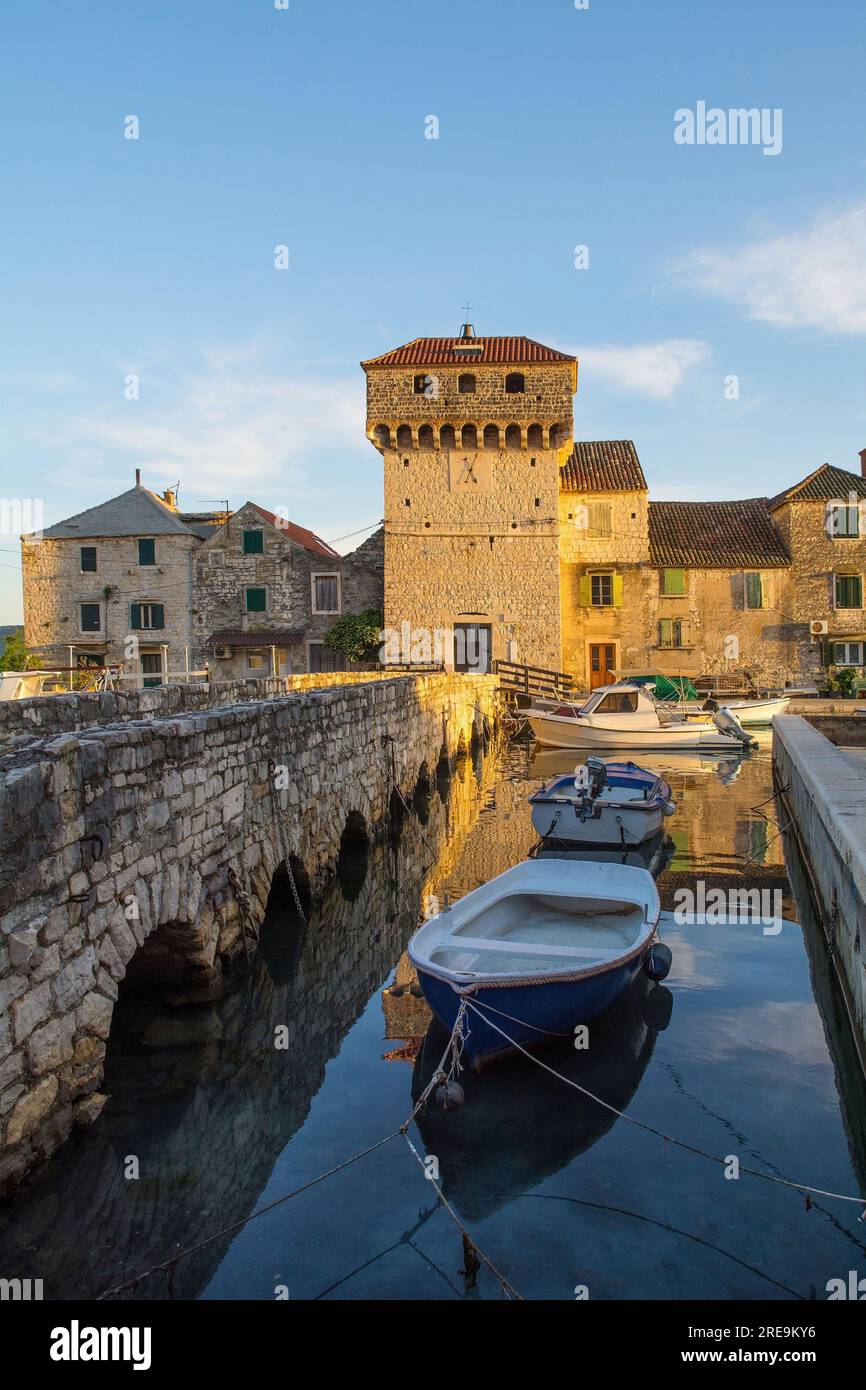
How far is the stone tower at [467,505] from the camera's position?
33344 millimetres

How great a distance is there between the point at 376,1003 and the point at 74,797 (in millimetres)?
3494

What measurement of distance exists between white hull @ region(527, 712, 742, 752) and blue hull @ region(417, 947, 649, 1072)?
1839 cm

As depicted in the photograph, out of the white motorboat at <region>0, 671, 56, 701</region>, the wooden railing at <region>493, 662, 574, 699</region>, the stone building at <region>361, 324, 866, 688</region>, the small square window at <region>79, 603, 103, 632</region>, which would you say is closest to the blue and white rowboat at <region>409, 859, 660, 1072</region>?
the white motorboat at <region>0, 671, 56, 701</region>

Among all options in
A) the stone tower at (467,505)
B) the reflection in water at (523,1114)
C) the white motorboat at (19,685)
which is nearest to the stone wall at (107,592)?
the stone tower at (467,505)

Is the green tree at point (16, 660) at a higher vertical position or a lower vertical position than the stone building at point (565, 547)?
lower

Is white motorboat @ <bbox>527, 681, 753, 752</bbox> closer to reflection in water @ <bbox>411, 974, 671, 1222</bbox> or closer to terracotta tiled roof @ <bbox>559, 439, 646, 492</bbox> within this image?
terracotta tiled roof @ <bbox>559, 439, 646, 492</bbox>

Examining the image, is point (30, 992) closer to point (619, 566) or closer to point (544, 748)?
point (544, 748)

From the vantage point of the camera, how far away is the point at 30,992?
14.5ft

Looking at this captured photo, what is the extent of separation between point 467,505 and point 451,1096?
98.9 ft

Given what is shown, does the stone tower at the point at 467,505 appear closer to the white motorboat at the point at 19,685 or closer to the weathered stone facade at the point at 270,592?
the weathered stone facade at the point at 270,592

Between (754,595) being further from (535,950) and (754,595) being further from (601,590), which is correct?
(535,950)

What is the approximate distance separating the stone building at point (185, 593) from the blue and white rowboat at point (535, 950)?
28.5 m

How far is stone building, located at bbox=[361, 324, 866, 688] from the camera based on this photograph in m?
33.4
